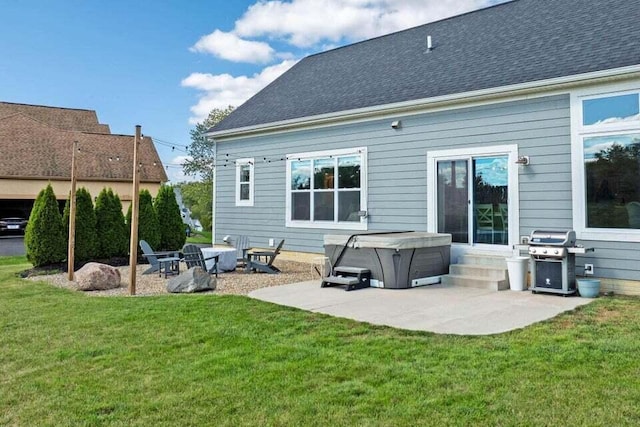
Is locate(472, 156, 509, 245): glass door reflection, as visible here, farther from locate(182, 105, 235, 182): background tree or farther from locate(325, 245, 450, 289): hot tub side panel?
locate(182, 105, 235, 182): background tree

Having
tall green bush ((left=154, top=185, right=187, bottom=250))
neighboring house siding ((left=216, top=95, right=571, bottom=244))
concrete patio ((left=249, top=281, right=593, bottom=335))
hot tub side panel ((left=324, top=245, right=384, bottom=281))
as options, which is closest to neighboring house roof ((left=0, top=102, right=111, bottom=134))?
tall green bush ((left=154, top=185, right=187, bottom=250))

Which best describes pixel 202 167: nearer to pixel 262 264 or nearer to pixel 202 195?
pixel 202 195

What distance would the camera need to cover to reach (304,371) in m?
3.64

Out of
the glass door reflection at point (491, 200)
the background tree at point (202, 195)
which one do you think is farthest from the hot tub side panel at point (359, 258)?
the background tree at point (202, 195)

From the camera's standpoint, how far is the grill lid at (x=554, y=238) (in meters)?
6.55

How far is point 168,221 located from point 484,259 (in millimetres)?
8304

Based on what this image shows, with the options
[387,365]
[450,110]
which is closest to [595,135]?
[450,110]

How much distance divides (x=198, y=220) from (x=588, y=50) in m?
26.4

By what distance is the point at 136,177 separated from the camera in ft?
23.6

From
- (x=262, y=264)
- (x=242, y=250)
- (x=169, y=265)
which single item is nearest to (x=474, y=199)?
(x=262, y=264)

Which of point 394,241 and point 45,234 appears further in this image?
point 45,234

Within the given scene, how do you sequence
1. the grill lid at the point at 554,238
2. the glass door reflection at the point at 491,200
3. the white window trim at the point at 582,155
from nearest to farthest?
the grill lid at the point at 554,238 < the white window trim at the point at 582,155 < the glass door reflection at the point at 491,200

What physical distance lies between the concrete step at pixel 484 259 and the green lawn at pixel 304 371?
2.15m

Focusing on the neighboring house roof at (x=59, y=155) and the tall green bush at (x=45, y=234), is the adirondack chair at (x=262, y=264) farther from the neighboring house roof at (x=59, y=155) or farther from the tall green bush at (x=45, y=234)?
the neighboring house roof at (x=59, y=155)
